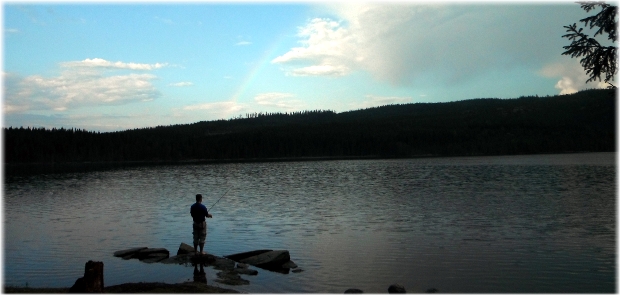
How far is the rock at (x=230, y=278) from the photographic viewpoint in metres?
17.9

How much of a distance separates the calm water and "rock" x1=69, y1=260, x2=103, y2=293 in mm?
3974

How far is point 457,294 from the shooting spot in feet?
54.4

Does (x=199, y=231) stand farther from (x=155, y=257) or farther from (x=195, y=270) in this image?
(x=155, y=257)

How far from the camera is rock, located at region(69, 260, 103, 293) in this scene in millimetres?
14055

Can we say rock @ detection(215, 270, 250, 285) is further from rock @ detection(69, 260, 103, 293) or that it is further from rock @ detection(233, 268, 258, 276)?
rock @ detection(69, 260, 103, 293)

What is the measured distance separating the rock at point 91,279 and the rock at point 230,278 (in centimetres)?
447

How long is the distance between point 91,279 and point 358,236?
15.0 m

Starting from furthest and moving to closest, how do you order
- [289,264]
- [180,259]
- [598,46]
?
[180,259]
[289,264]
[598,46]

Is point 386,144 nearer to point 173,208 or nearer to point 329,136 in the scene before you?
point 329,136

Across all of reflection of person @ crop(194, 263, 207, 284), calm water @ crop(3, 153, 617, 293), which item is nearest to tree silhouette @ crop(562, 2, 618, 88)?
calm water @ crop(3, 153, 617, 293)

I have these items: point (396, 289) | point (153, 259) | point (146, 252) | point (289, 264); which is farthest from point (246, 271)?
point (396, 289)


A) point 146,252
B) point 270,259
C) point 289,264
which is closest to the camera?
point 270,259

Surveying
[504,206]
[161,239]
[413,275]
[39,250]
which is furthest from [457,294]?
[504,206]

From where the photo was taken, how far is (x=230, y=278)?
18422 millimetres
